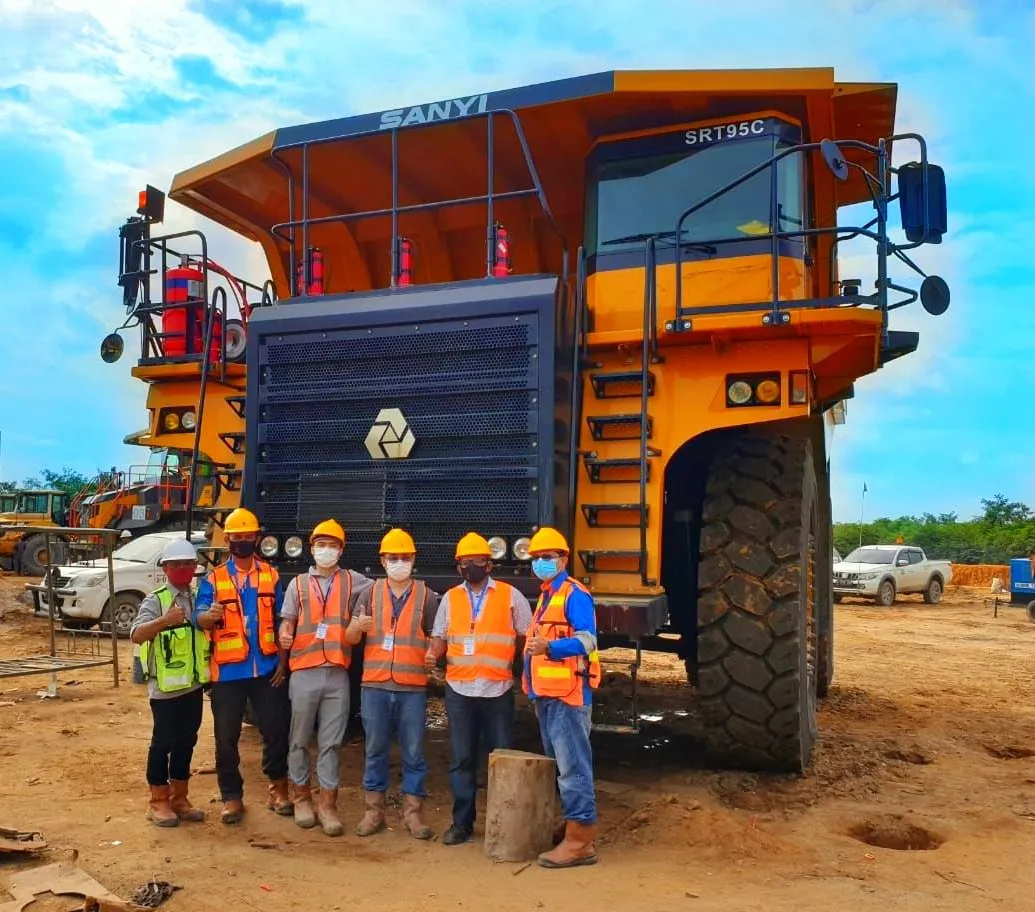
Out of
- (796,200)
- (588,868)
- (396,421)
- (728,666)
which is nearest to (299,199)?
(396,421)

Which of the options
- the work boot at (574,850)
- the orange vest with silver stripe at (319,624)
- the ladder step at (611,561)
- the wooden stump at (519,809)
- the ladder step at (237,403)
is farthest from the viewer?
the ladder step at (237,403)

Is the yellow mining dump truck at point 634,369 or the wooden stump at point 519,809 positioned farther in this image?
the yellow mining dump truck at point 634,369

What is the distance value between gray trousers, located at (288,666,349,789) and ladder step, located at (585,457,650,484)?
179cm

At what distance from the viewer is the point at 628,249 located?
6.26 m

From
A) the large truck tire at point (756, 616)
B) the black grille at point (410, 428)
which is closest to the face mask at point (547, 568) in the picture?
the black grille at point (410, 428)

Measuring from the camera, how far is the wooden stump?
4.71 meters

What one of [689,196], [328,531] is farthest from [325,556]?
[689,196]

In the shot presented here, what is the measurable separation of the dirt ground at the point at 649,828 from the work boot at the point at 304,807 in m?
0.07

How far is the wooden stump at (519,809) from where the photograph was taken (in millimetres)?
4707

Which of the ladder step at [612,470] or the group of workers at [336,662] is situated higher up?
the ladder step at [612,470]

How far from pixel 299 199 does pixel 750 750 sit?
498 cm

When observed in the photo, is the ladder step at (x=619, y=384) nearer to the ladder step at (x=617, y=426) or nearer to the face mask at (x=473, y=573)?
the ladder step at (x=617, y=426)

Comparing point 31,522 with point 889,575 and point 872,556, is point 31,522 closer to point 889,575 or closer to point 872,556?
point 872,556

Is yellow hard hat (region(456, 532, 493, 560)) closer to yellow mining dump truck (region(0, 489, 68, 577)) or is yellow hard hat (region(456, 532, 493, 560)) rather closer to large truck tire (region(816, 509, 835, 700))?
large truck tire (region(816, 509, 835, 700))
